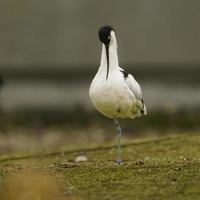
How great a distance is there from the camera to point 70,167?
701 centimetres

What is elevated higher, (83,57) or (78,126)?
(83,57)

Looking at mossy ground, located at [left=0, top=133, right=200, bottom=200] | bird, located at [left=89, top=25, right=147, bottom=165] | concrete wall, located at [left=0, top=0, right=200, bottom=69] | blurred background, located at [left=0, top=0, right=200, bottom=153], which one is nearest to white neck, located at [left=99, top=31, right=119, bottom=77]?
bird, located at [left=89, top=25, right=147, bottom=165]

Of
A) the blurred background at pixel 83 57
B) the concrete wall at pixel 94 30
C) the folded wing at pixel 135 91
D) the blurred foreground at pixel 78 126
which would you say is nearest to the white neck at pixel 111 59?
the folded wing at pixel 135 91

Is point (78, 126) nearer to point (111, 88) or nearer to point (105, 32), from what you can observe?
point (105, 32)

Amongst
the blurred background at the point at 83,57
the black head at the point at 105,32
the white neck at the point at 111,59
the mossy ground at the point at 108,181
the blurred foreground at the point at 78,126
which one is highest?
the blurred background at the point at 83,57

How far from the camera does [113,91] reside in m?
7.15

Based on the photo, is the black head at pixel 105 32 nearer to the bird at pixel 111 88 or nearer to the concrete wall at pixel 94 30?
the bird at pixel 111 88

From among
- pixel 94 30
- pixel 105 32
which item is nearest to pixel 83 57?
pixel 94 30

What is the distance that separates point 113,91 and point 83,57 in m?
7.61

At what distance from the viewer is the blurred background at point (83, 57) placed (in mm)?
14586

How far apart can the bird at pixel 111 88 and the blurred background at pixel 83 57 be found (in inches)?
271

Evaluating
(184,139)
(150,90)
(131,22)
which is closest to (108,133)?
(150,90)

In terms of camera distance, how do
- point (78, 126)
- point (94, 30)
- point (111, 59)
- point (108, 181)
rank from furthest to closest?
point (94, 30), point (78, 126), point (111, 59), point (108, 181)

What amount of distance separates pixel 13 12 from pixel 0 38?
1.78ft
